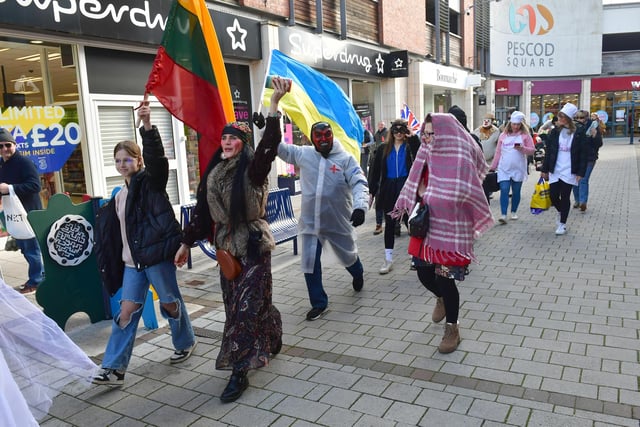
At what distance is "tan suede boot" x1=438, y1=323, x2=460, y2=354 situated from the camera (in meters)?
4.17

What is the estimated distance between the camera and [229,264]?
3.63m

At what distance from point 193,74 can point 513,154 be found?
20.7ft

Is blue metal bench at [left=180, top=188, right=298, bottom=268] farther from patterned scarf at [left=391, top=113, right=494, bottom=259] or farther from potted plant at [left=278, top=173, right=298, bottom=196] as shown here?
potted plant at [left=278, top=173, right=298, bottom=196]

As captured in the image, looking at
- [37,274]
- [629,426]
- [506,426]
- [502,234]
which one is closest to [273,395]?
[506,426]

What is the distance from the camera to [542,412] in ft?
10.6

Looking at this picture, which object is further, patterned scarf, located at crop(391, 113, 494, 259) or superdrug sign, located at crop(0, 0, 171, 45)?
superdrug sign, located at crop(0, 0, 171, 45)

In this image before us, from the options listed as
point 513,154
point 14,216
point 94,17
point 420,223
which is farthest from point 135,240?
point 513,154

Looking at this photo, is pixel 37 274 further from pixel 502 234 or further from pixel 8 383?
pixel 502 234

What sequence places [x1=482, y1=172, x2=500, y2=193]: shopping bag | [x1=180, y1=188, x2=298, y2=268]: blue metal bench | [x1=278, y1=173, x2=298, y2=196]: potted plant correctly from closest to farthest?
[x1=180, y1=188, x2=298, y2=268]: blue metal bench < [x1=482, y1=172, x2=500, y2=193]: shopping bag < [x1=278, y1=173, x2=298, y2=196]: potted plant

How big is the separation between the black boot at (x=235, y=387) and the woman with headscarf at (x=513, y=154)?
6.74m

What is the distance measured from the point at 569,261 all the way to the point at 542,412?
3909mm

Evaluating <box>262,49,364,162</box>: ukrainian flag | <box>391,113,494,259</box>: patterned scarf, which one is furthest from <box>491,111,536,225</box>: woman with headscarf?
<box>391,113,494,259</box>: patterned scarf

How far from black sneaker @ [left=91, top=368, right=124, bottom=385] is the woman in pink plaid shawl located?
7.77 ft

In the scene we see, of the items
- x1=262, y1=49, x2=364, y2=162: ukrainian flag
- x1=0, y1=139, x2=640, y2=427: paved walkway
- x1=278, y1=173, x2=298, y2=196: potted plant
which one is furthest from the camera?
x1=278, y1=173, x2=298, y2=196: potted plant
